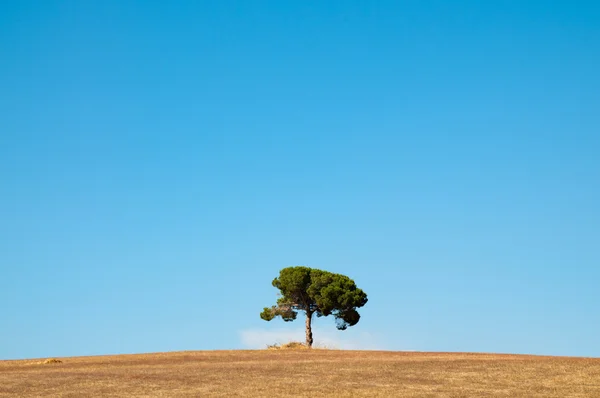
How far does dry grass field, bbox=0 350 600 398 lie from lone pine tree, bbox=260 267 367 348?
98.5 ft

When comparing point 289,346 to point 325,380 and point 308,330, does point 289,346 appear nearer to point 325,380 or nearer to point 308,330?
point 308,330

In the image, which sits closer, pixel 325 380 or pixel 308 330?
pixel 325 380

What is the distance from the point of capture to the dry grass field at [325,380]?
95.1ft

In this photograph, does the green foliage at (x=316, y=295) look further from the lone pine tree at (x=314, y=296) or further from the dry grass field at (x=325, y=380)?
the dry grass field at (x=325, y=380)

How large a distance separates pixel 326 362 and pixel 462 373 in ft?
36.2

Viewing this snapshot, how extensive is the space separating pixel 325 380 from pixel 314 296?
41.6 m

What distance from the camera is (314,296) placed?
74.4m

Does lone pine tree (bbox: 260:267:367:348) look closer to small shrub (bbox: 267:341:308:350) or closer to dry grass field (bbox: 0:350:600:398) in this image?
small shrub (bbox: 267:341:308:350)

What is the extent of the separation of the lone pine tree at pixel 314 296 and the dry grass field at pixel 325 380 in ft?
98.5

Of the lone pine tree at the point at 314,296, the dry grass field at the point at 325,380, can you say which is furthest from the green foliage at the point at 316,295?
the dry grass field at the point at 325,380

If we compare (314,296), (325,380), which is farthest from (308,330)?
(325,380)

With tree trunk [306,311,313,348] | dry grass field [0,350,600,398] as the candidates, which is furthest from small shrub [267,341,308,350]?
dry grass field [0,350,600,398]

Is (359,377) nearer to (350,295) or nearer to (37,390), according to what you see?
(37,390)

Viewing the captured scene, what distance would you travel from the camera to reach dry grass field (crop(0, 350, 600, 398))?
95.1ft
